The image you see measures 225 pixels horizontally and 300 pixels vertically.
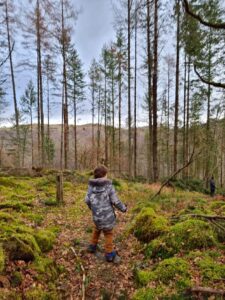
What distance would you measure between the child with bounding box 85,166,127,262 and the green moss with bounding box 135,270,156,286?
2.05 ft

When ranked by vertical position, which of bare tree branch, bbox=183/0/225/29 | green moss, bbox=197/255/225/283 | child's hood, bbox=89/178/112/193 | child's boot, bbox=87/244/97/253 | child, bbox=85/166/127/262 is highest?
bare tree branch, bbox=183/0/225/29

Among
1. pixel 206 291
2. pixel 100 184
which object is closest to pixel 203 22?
pixel 100 184

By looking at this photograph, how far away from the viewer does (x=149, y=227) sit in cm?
520

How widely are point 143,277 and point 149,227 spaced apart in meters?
1.48

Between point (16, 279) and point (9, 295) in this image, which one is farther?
point (16, 279)

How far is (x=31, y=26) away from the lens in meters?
16.1

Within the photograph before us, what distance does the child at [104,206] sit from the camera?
443 centimetres

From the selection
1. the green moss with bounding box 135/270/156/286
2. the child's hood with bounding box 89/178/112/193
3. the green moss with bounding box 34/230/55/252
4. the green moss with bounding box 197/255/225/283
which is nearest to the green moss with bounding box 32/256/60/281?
the green moss with bounding box 34/230/55/252

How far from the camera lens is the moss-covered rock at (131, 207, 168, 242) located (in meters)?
4.99

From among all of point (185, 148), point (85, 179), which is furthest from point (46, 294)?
point (185, 148)

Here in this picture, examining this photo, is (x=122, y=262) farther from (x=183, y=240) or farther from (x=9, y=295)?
(x=9, y=295)

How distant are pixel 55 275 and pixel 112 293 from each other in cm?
93

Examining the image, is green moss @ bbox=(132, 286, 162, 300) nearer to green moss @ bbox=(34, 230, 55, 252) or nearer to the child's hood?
the child's hood

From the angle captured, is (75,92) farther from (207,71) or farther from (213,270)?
(213,270)
